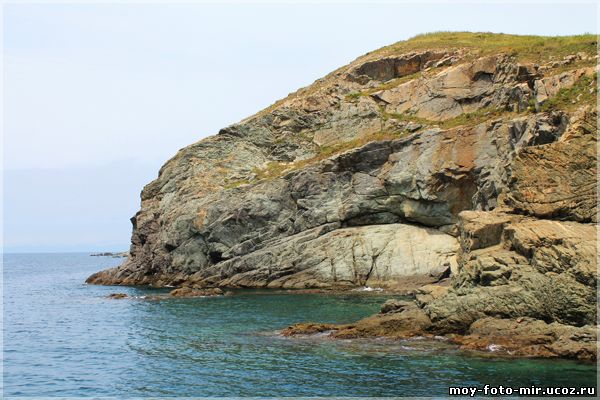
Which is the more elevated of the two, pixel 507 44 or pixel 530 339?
pixel 507 44

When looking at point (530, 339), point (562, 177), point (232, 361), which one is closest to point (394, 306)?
point (530, 339)

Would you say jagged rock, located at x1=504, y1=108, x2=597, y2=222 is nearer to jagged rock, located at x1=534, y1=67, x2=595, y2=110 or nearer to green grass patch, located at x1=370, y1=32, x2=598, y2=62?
jagged rock, located at x1=534, y1=67, x2=595, y2=110

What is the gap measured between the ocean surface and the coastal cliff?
368 centimetres

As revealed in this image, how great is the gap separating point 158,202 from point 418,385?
216ft

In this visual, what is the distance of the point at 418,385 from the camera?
28.3 meters

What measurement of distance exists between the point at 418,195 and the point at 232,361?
130ft

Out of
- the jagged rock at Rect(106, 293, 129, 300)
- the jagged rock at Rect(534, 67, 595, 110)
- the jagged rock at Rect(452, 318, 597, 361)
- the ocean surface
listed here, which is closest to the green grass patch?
the jagged rock at Rect(534, 67, 595, 110)

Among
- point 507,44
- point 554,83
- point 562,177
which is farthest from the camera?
point 507,44

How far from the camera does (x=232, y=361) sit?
3478cm

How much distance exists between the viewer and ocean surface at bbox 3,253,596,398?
29.0 meters

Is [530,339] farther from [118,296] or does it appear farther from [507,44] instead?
[507,44]

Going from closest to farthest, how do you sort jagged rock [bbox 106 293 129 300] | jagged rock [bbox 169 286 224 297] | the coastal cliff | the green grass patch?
the coastal cliff → jagged rock [bbox 169 286 224 297] → jagged rock [bbox 106 293 129 300] → the green grass patch

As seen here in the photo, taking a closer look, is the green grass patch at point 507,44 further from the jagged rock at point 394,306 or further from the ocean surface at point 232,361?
the ocean surface at point 232,361

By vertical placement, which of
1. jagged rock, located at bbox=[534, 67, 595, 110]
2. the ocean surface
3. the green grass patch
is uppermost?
the green grass patch
